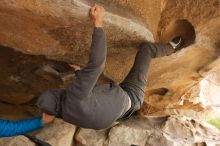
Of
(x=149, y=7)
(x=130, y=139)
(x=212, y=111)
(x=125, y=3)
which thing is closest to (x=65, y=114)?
(x=125, y=3)

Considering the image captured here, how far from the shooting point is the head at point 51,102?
3484 millimetres

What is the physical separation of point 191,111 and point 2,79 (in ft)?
14.1

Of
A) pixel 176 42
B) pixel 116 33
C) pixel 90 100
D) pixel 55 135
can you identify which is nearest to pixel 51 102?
pixel 90 100

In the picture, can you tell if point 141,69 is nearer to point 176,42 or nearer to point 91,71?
point 176,42

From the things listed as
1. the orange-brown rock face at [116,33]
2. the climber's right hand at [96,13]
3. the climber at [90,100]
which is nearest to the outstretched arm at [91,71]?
the climber at [90,100]

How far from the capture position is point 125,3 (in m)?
4.11

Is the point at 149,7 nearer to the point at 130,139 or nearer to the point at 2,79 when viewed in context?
the point at 130,139

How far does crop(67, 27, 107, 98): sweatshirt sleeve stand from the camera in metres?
3.29

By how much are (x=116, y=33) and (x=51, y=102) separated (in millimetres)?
1216

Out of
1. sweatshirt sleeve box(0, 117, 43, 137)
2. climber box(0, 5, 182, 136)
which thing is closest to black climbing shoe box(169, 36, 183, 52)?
climber box(0, 5, 182, 136)

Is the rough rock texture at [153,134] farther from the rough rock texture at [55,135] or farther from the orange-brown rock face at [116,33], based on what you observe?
the orange-brown rock face at [116,33]

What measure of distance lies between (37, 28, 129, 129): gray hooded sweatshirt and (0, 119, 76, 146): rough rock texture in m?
1.23

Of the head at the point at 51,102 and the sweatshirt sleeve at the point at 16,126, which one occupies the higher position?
the head at the point at 51,102

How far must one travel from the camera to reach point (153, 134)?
5699 mm
